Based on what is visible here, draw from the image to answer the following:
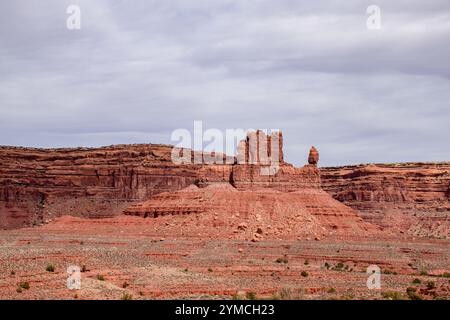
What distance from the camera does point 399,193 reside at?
136 metres

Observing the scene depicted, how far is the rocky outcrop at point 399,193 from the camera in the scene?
409 ft

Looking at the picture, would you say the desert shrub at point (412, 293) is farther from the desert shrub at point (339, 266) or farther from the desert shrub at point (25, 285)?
the desert shrub at point (25, 285)

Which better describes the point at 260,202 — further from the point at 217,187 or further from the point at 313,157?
the point at 313,157

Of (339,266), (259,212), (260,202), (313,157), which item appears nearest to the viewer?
(339,266)

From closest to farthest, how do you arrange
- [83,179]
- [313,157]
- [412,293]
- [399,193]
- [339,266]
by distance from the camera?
[412,293] → [339,266] → [313,157] → [399,193] → [83,179]

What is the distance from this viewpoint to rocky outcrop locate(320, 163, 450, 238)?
Result: 409ft

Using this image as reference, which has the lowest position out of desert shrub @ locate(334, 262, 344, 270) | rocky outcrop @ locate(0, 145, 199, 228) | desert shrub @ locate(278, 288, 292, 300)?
desert shrub @ locate(334, 262, 344, 270)

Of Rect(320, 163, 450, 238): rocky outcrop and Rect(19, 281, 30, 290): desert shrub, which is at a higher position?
Rect(320, 163, 450, 238): rocky outcrop

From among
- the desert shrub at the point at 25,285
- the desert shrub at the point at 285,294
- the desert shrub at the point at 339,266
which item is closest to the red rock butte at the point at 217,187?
the desert shrub at the point at 339,266

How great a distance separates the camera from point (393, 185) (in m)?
137

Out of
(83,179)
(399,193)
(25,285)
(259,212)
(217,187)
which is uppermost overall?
(83,179)

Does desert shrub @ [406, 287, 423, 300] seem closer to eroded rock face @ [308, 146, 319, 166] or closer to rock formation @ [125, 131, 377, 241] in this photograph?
rock formation @ [125, 131, 377, 241]

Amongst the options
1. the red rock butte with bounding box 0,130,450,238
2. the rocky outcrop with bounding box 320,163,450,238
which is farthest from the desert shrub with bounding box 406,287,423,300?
the rocky outcrop with bounding box 320,163,450,238

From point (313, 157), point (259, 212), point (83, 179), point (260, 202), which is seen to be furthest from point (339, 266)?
point (83, 179)
